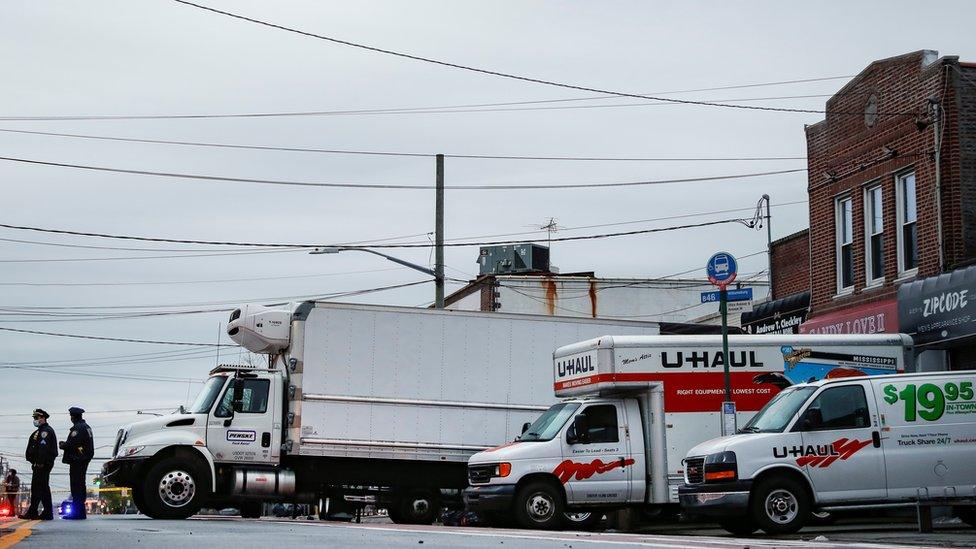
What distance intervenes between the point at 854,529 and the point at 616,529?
17.5ft

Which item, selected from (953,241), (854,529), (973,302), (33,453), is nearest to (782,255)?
(953,241)

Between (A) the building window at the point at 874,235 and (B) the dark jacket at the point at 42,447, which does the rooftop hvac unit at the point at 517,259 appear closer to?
(A) the building window at the point at 874,235

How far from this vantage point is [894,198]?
23.9m

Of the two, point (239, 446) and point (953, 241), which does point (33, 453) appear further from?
point (953, 241)

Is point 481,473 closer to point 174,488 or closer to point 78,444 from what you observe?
point 174,488

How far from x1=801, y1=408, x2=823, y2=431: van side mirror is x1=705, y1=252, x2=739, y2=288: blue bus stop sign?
356 centimetres

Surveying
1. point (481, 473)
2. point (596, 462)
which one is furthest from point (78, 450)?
point (596, 462)

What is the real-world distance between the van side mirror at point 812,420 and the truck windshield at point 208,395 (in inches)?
418

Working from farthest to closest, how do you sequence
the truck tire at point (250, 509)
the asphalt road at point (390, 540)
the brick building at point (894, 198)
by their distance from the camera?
1. the truck tire at point (250, 509)
2. the brick building at point (894, 198)
3. the asphalt road at point (390, 540)

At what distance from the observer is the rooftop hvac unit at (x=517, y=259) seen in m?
56.0

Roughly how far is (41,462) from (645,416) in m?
9.92

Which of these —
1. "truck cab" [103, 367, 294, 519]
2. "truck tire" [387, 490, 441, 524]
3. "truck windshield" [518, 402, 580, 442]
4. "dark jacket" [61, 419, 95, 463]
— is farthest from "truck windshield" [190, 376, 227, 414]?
"truck windshield" [518, 402, 580, 442]

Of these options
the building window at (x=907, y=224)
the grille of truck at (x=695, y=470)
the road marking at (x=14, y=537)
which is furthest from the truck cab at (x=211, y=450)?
the building window at (x=907, y=224)

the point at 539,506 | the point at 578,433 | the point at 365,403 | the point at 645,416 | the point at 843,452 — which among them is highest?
the point at 365,403
